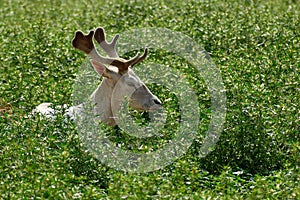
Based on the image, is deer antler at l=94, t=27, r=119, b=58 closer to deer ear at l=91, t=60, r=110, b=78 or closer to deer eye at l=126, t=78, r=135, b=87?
deer ear at l=91, t=60, r=110, b=78

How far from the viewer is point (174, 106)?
8.16 meters

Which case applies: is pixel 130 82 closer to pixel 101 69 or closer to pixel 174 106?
pixel 101 69

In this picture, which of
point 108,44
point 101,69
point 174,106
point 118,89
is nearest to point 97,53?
point 101,69

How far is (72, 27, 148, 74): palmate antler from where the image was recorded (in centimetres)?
805

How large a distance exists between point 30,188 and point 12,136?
1264mm

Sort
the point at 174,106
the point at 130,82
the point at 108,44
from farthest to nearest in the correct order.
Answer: the point at 108,44 → the point at 174,106 → the point at 130,82

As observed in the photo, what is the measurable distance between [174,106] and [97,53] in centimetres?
94

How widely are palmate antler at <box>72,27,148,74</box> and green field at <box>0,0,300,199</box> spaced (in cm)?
48

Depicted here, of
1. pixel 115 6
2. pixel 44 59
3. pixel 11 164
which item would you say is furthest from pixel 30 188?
pixel 115 6

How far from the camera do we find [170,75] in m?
8.84

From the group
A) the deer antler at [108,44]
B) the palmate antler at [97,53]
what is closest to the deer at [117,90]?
the palmate antler at [97,53]

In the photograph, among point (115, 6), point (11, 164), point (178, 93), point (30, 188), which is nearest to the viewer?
point (30, 188)

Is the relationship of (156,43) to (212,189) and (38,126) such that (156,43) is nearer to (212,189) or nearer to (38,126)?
(38,126)

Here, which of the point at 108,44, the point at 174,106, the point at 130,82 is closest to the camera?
the point at 130,82
